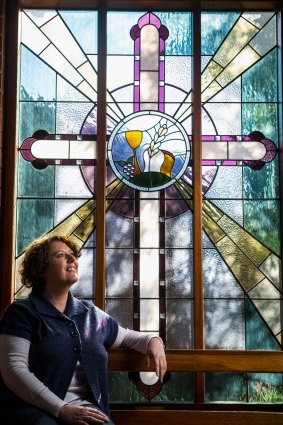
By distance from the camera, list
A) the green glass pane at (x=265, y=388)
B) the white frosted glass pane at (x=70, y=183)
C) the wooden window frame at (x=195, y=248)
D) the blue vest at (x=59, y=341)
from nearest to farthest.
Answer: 1. the blue vest at (x=59, y=341)
2. the wooden window frame at (x=195, y=248)
3. the green glass pane at (x=265, y=388)
4. the white frosted glass pane at (x=70, y=183)

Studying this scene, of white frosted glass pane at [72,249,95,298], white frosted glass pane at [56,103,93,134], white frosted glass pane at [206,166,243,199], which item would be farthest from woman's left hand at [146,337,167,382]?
white frosted glass pane at [56,103,93,134]

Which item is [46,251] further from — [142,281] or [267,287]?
[267,287]

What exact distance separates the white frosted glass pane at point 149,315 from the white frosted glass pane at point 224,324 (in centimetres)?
24

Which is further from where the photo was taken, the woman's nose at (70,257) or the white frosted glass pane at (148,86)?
the white frosted glass pane at (148,86)

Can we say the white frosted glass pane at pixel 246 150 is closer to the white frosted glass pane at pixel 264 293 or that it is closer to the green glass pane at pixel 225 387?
the white frosted glass pane at pixel 264 293

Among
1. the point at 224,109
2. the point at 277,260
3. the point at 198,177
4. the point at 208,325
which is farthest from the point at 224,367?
the point at 224,109

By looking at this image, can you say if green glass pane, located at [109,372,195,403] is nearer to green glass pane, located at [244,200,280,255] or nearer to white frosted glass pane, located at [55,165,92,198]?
green glass pane, located at [244,200,280,255]

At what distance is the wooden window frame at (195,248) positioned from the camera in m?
3.10

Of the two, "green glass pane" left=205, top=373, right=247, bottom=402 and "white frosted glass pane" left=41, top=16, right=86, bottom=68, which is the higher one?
"white frosted glass pane" left=41, top=16, right=86, bottom=68

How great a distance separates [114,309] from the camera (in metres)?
3.59

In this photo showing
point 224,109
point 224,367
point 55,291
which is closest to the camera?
point 55,291

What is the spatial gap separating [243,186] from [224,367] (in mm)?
1004

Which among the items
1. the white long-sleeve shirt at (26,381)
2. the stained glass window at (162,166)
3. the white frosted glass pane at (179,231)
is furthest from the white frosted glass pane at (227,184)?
the white long-sleeve shirt at (26,381)

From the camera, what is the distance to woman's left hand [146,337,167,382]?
281 cm
